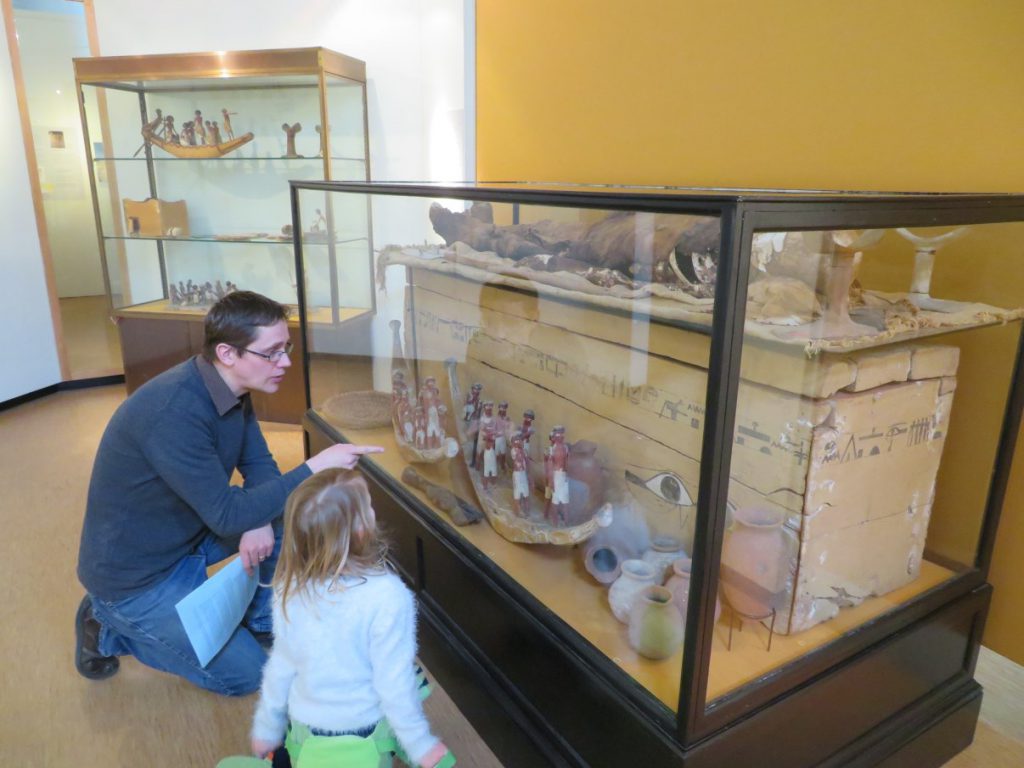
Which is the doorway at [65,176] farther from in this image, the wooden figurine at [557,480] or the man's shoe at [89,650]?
the wooden figurine at [557,480]

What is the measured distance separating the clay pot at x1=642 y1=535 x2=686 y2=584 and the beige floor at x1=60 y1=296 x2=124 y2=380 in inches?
211

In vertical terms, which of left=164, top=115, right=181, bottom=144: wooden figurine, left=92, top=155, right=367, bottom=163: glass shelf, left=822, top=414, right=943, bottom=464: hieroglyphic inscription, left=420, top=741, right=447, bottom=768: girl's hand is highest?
left=164, top=115, right=181, bottom=144: wooden figurine

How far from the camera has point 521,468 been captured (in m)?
2.18

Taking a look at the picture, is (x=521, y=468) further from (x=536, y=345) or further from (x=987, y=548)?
(x=987, y=548)

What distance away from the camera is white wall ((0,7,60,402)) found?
4.96 metres

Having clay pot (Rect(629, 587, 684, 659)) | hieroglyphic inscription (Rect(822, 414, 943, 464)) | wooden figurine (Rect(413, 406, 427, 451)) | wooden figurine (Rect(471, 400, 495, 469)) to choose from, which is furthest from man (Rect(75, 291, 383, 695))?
hieroglyphic inscription (Rect(822, 414, 943, 464))

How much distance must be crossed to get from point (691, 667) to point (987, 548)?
115cm

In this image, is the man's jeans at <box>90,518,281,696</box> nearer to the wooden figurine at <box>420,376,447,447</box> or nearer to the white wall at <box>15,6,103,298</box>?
the wooden figurine at <box>420,376,447,447</box>

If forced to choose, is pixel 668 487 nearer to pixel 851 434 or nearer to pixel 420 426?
pixel 851 434

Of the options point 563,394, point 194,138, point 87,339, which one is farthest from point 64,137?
point 563,394

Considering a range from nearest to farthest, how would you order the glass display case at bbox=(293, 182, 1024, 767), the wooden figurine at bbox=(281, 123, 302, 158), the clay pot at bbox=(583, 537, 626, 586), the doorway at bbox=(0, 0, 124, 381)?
1. the glass display case at bbox=(293, 182, 1024, 767)
2. the clay pot at bbox=(583, 537, 626, 586)
3. the wooden figurine at bbox=(281, 123, 302, 158)
4. the doorway at bbox=(0, 0, 124, 381)

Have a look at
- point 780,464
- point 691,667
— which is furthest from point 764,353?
point 691,667

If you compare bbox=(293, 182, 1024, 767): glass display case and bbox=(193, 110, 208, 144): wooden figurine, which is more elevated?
bbox=(193, 110, 208, 144): wooden figurine

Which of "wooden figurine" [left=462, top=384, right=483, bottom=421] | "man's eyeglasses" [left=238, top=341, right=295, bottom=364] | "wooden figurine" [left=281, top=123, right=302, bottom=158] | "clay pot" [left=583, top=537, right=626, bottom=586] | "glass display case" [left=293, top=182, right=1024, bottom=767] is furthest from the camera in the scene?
"wooden figurine" [left=281, top=123, right=302, bottom=158]
